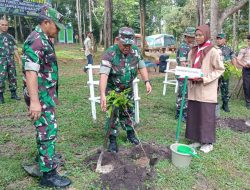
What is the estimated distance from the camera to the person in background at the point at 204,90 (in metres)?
4.22

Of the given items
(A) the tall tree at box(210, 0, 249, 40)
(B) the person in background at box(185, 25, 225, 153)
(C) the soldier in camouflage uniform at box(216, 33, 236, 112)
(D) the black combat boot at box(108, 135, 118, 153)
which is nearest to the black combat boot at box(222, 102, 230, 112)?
(C) the soldier in camouflage uniform at box(216, 33, 236, 112)

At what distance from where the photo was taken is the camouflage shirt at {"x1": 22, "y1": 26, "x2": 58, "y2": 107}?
287 cm

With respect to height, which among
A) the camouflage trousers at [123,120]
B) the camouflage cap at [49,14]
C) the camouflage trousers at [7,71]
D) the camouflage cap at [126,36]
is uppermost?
the camouflage cap at [49,14]

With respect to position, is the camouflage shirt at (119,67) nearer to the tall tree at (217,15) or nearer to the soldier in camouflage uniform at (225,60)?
the soldier in camouflage uniform at (225,60)

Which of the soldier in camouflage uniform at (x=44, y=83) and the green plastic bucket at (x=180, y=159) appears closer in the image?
the soldier in camouflage uniform at (x=44, y=83)

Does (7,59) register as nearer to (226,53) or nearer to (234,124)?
(226,53)

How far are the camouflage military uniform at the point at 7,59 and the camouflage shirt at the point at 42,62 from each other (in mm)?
4260

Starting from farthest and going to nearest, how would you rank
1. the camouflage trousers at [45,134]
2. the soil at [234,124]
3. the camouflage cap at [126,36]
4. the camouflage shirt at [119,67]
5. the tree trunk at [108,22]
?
the tree trunk at [108,22], the soil at [234,124], the camouflage shirt at [119,67], the camouflage cap at [126,36], the camouflage trousers at [45,134]

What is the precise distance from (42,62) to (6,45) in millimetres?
4472

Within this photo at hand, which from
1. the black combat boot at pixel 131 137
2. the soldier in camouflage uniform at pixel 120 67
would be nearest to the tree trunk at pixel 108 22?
the black combat boot at pixel 131 137

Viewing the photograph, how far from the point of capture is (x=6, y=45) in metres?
6.95

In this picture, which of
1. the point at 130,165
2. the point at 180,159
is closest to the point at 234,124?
the point at 180,159

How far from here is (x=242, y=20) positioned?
22422 millimetres

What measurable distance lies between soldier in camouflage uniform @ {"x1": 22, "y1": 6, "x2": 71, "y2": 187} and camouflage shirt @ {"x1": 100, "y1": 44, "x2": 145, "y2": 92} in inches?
36.0
